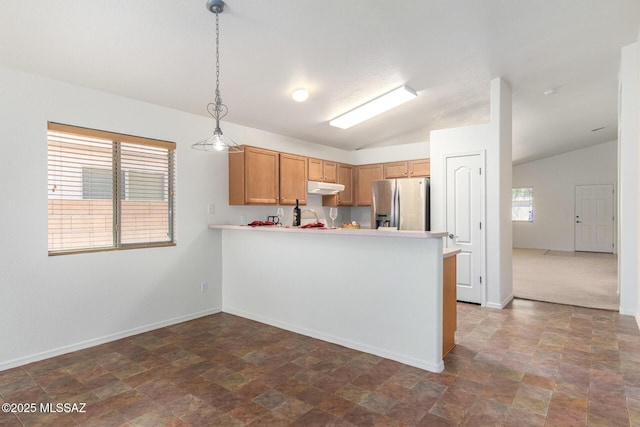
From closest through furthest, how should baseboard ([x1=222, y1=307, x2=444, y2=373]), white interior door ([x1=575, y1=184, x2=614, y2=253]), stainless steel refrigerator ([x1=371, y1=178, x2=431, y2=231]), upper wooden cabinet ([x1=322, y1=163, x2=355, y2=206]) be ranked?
baseboard ([x1=222, y1=307, x2=444, y2=373]) → stainless steel refrigerator ([x1=371, y1=178, x2=431, y2=231]) → upper wooden cabinet ([x1=322, y1=163, x2=355, y2=206]) → white interior door ([x1=575, y1=184, x2=614, y2=253])

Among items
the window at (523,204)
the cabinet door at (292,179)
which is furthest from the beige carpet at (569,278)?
the cabinet door at (292,179)

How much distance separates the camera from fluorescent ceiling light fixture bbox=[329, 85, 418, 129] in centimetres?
432

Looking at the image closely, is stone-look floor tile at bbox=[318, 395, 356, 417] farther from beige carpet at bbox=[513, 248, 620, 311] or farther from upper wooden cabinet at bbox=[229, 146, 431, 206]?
beige carpet at bbox=[513, 248, 620, 311]

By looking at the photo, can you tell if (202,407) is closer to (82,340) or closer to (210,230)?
(82,340)

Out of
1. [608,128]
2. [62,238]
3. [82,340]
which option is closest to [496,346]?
[82,340]

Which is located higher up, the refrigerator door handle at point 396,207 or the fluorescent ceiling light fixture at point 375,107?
the fluorescent ceiling light fixture at point 375,107

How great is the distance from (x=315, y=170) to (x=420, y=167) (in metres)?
1.76

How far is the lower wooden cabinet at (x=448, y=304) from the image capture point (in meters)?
2.97

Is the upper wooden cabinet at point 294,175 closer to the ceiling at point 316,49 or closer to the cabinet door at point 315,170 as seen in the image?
the cabinet door at point 315,170

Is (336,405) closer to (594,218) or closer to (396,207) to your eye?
(396,207)

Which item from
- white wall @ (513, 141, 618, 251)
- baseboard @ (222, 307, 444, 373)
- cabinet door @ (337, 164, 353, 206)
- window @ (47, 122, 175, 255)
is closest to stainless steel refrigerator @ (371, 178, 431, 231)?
cabinet door @ (337, 164, 353, 206)

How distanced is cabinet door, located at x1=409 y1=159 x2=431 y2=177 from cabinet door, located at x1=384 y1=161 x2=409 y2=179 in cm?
9

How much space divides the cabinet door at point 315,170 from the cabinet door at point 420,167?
1.53m

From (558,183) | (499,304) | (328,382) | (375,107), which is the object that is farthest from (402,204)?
(558,183)
